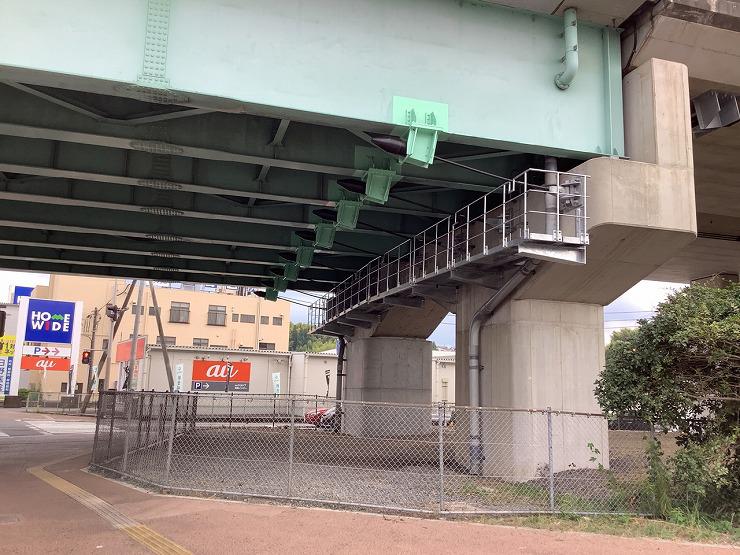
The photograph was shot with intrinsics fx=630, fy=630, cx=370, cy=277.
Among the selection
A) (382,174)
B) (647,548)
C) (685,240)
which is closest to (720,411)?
(647,548)

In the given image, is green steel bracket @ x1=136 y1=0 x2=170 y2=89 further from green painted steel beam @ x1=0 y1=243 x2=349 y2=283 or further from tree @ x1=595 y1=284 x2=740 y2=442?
green painted steel beam @ x1=0 y1=243 x2=349 y2=283

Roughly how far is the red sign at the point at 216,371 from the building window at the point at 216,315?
86.3 ft

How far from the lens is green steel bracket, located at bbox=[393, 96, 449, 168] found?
1101cm

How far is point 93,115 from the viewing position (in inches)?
453

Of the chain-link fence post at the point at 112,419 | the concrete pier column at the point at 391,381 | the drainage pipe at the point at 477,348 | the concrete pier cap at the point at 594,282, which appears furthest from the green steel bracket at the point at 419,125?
the concrete pier column at the point at 391,381

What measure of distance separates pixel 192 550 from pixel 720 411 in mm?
7447

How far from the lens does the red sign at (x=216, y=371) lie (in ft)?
123

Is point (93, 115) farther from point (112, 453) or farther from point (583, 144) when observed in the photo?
point (583, 144)

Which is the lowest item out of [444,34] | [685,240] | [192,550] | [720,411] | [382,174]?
[192,550]

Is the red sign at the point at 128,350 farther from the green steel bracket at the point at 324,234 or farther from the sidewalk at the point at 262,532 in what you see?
the sidewalk at the point at 262,532

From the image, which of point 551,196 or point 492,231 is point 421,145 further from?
point 492,231

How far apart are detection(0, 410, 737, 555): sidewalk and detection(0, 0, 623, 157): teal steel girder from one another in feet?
20.9

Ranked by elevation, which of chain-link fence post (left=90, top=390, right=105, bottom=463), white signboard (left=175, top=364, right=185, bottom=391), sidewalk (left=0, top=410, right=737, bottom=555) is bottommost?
sidewalk (left=0, top=410, right=737, bottom=555)

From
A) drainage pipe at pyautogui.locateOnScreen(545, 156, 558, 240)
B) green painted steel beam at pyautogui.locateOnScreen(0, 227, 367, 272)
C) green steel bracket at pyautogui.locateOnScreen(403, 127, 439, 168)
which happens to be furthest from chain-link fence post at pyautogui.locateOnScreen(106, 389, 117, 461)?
drainage pipe at pyautogui.locateOnScreen(545, 156, 558, 240)
